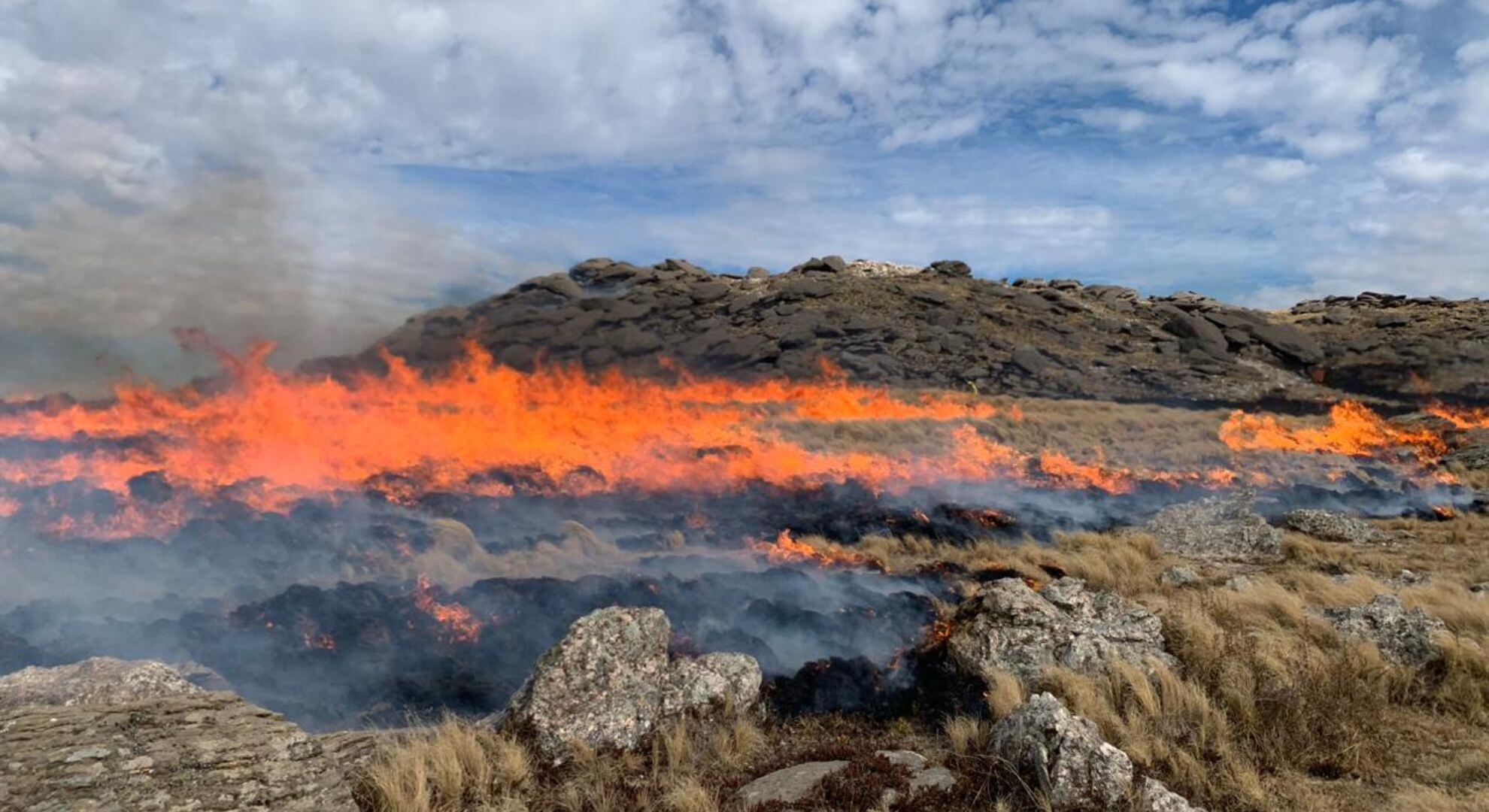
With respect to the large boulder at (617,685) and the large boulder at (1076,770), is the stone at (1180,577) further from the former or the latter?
the large boulder at (617,685)

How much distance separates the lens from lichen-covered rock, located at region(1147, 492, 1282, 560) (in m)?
16.3

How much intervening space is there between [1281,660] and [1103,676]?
227 cm

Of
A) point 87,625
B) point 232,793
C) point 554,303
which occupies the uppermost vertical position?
point 554,303

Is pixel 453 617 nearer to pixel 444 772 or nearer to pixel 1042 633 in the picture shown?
pixel 444 772

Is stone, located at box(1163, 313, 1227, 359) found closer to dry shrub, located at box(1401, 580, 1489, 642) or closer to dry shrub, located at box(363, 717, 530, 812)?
dry shrub, located at box(1401, 580, 1489, 642)

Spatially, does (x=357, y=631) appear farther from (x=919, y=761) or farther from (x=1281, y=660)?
(x=1281, y=660)

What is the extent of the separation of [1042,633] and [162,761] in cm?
892

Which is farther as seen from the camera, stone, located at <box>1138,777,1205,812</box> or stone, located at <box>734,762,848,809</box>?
stone, located at <box>734,762,848,809</box>

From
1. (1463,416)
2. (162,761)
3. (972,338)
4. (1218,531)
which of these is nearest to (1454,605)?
(1218,531)

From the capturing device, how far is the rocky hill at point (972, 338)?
46688mm

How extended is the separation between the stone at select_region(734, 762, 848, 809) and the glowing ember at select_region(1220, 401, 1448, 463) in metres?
34.3

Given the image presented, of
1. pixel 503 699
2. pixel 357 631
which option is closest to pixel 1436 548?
pixel 503 699

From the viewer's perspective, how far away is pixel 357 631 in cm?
1112

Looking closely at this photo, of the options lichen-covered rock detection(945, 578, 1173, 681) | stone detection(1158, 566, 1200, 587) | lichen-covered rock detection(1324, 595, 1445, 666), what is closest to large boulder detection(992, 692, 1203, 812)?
lichen-covered rock detection(945, 578, 1173, 681)
